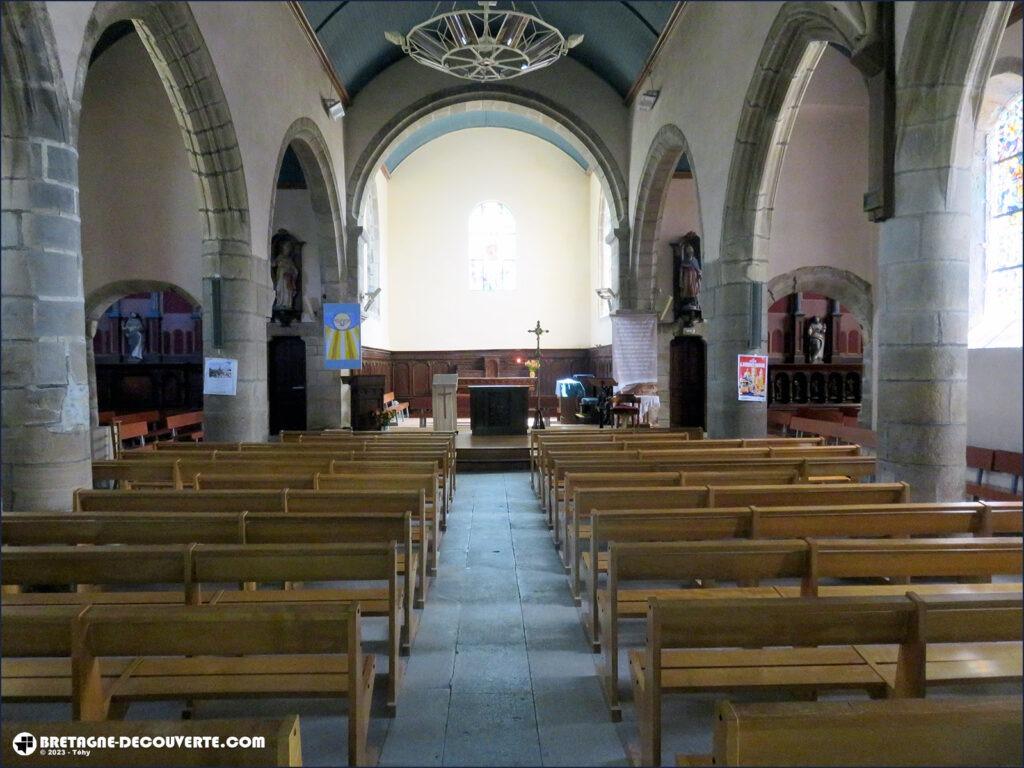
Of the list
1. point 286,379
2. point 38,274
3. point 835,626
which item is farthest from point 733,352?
point 286,379

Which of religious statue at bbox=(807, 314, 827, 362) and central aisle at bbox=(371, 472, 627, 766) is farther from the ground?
religious statue at bbox=(807, 314, 827, 362)

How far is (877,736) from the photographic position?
4.05 ft

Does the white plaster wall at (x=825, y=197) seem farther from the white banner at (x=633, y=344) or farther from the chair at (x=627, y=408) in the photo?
the chair at (x=627, y=408)

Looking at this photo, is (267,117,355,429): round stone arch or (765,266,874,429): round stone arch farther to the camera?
(267,117,355,429): round stone arch

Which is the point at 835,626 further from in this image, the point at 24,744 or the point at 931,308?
the point at 931,308

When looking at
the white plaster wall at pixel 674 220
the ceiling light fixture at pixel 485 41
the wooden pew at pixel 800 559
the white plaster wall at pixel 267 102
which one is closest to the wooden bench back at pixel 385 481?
the wooden pew at pixel 800 559

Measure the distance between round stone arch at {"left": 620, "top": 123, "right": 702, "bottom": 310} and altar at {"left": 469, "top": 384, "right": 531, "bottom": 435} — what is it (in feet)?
9.48

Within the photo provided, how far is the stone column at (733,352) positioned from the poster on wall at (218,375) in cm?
497

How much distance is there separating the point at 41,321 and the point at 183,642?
248 centimetres

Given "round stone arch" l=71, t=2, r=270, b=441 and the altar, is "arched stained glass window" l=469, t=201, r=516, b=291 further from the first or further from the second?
"round stone arch" l=71, t=2, r=270, b=441

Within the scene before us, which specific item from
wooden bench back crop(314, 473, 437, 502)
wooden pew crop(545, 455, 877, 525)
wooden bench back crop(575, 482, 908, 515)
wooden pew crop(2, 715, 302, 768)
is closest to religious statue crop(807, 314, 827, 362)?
wooden pew crop(545, 455, 877, 525)

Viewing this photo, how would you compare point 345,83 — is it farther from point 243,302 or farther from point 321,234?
point 243,302

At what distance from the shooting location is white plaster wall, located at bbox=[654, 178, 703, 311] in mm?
11805

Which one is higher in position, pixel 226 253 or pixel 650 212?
pixel 650 212
